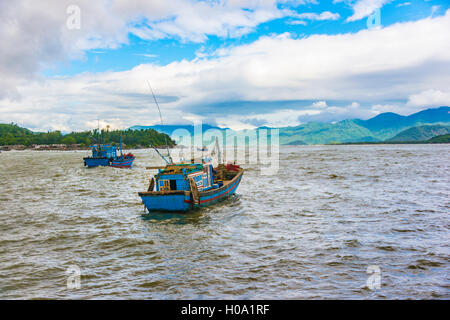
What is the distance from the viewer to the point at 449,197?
25.9 m

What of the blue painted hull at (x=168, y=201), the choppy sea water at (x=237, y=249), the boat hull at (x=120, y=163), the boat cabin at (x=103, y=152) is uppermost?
the boat cabin at (x=103, y=152)

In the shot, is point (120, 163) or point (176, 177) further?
point (120, 163)

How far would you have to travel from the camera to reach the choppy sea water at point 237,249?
33.4 ft

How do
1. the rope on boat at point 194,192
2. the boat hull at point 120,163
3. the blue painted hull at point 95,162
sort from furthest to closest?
the blue painted hull at point 95,162
the boat hull at point 120,163
the rope on boat at point 194,192

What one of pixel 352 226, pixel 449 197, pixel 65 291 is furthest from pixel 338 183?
pixel 65 291

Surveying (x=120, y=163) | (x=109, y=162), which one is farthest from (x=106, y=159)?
(x=120, y=163)

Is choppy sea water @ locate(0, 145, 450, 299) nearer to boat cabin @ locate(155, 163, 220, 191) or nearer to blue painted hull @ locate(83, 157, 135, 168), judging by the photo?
boat cabin @ locate(155, 163, 220, 191)

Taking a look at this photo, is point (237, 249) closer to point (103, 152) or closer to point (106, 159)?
point (106, 159)

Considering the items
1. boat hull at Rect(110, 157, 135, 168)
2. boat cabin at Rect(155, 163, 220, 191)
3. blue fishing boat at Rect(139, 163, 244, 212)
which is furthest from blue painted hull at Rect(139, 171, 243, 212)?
boat hull at Rect(110, 157, 135, 168)

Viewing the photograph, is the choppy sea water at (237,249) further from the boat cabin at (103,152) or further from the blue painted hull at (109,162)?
the boat cabin at (103,152)

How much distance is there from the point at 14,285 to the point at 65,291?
2225 millimetres

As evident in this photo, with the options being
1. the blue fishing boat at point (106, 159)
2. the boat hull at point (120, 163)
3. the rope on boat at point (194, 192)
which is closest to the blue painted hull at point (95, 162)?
the blue fishing boat at point (106, 159)

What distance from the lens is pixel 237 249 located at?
14.3m

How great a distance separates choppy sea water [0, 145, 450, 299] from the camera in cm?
1017
